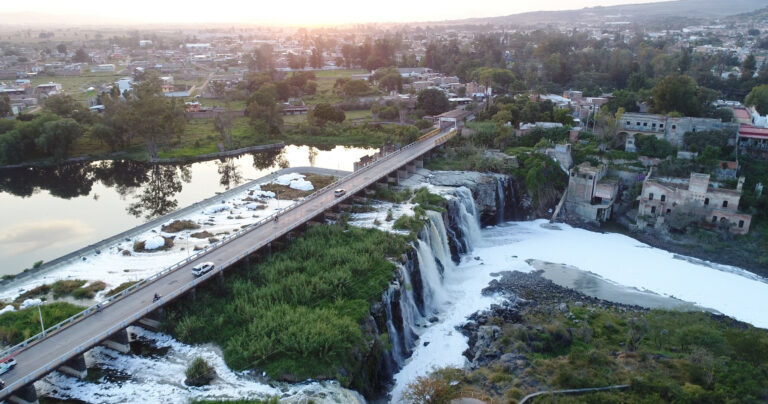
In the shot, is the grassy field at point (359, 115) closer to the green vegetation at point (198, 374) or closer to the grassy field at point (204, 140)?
the grassy field at point (204, 140)

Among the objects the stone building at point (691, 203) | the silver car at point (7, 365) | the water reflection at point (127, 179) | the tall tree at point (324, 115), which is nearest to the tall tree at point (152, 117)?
the water reflection at point (127, 179)

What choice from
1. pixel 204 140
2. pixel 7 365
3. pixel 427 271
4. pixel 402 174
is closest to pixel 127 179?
pixel 204 140

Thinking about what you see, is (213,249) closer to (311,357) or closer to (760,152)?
(311,357)

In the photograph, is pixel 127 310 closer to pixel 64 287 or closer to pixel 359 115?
pixel 64 287

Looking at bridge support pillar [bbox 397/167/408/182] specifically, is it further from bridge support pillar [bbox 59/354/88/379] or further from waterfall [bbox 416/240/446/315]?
bridge support pillar [bbox 59/354/88/379]

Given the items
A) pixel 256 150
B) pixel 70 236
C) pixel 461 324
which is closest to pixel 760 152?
pixel 461 324

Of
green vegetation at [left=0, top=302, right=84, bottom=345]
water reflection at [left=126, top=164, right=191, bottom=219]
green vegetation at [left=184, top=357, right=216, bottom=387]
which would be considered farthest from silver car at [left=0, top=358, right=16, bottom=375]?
water reflection at [left=126, top=164, right=191, bottom=219]
